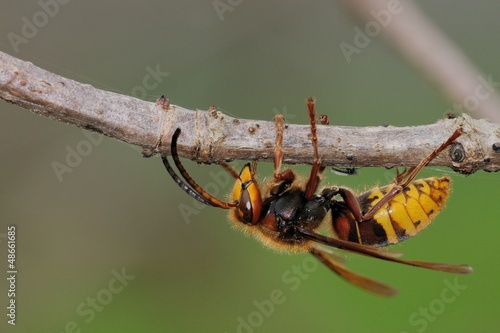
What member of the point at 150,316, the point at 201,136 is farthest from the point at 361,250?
the point at 150,316

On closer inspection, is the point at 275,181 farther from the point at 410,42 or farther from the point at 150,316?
the point at 150,316

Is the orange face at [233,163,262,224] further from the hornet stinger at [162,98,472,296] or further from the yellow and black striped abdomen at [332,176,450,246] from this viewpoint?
the yellow and black striped abdomen at [332,176,450,246]

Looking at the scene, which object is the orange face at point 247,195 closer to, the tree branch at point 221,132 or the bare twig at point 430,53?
the tree branch at point 221,132

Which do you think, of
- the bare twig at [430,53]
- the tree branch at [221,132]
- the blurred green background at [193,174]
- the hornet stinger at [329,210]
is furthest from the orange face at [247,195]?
the blurred green background at [193,174]

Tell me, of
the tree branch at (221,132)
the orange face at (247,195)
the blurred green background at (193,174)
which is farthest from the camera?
the blurred green background at (193,174)

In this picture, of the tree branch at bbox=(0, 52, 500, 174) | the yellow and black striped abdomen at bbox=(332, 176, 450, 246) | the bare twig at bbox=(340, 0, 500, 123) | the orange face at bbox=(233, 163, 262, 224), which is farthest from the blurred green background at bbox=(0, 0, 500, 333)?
the bare twig at bbox=(340, 0, 500, 123)
